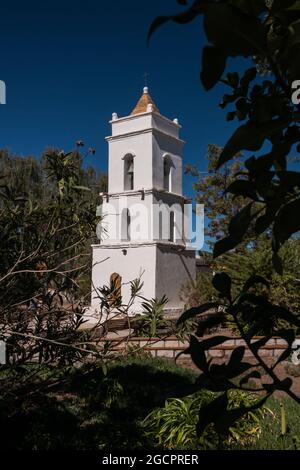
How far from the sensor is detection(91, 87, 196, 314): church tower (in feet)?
50.7

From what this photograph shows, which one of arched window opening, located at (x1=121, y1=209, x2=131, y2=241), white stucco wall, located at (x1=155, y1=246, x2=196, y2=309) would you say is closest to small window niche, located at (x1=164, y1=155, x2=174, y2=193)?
arched window opening, located at (x1=121, y1=209, x2=131, y2=241)

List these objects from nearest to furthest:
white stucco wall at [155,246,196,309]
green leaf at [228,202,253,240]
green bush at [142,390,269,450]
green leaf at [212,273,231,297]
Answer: green leaf at [228,202,253,240], green leaf at [212,273,231,297], green bush at [142,390,269,450], white stucco wall at [155,246,196,309]

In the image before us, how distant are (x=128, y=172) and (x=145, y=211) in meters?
1.98

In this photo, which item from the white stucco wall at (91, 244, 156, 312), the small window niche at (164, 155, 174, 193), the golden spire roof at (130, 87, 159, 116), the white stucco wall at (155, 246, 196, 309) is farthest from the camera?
the small window niche at (164, 155, 174, 193)

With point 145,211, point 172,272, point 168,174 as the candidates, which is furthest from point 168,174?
point 172,272

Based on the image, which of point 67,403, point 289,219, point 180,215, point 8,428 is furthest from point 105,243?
point 289,219

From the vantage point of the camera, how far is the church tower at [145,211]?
15.5 meters

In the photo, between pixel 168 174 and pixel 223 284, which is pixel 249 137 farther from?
pixel 168 174

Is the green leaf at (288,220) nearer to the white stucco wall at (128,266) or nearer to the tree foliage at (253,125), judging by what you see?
the tree foliage at (253,125)

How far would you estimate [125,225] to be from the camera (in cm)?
1633

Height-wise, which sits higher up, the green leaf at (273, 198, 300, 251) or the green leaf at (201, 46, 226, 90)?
the green leaf at (201, 46, 226, 90)

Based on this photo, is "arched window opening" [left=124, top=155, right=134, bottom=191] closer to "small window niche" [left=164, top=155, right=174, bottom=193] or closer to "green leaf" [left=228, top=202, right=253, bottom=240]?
"small window niche" [left=164, top=155, right=174, bottom=193]

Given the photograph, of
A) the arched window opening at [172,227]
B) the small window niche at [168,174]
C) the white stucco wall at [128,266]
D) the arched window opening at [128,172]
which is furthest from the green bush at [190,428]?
the small window niche at [168,174]
